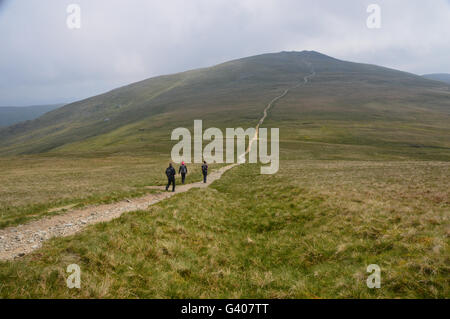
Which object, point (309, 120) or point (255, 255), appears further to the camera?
point (309, 120)

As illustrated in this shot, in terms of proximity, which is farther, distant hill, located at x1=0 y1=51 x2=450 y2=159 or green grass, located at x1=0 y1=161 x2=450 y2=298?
distant hill, located at x1=0 y1=51 x2=450 y2=159

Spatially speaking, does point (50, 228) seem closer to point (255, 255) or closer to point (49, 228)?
point (49, 228)

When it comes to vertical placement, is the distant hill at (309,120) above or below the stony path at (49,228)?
above

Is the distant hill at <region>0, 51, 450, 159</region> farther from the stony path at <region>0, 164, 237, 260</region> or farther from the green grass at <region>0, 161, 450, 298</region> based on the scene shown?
the stony path at <region>0, 164, 237, 260</region>

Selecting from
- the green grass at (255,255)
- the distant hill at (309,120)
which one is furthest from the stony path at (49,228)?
the distant hill at (309,120)

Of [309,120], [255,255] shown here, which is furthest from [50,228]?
[309,120]

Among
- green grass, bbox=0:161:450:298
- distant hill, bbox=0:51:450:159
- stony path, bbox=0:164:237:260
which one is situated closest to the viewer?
green grass, bbox=0:161:450:298

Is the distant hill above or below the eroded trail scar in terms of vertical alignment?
above

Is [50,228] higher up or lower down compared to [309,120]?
lower down

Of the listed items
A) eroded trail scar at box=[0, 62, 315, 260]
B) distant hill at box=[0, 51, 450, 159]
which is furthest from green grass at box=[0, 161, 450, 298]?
distant hill at box=[0, 51, 450, 159]

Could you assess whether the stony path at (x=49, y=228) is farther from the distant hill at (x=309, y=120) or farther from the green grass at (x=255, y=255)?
the distant hill at (x=309, y=120)
